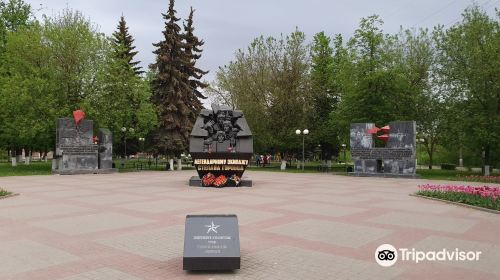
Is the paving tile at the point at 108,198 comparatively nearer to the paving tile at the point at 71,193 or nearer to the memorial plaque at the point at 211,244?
the paving tile at the point at 71,193

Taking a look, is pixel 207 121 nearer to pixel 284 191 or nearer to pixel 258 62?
pixel 284 191

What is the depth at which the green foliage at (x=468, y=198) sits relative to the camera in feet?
40.3

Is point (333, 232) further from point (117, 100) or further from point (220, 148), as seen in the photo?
point (117, 100)

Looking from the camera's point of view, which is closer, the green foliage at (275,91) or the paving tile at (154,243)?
the paving tile at (154,243)

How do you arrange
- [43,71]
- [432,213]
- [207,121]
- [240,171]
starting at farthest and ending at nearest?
[43,71], [207,121], [240,171], [432,213]

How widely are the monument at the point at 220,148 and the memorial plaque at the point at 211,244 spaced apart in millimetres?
12377

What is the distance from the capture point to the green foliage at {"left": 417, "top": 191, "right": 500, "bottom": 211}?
40.3ft

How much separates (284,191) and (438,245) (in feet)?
31.8

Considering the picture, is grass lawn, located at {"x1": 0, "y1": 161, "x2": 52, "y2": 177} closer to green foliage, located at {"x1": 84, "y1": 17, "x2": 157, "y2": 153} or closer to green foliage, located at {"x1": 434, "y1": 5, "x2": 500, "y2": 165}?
green foliage, located at {"x1": 84, "y1": 17, "x2": 157, "y2": 153}

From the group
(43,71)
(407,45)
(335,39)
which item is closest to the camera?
(43,71)

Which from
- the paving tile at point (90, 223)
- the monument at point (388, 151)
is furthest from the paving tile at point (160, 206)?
the monument at point (388, 151)

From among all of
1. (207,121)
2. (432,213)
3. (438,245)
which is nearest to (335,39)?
(207,121)

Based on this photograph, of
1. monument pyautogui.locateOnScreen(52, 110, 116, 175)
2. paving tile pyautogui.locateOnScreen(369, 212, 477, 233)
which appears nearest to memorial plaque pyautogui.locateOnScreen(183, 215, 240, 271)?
paving tile pyautogui.locateOnScreen(369, 212, 477, 233)

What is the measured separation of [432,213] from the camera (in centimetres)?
1166
